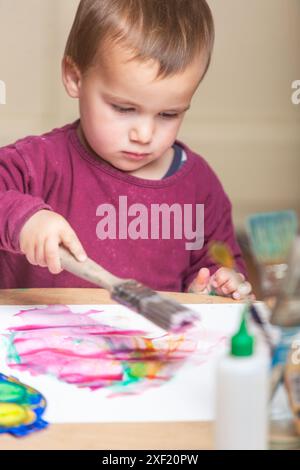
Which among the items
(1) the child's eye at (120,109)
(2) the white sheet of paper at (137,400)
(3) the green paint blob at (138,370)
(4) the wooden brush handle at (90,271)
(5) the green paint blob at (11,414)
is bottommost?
(2) the white sheet of paper at (137,400)

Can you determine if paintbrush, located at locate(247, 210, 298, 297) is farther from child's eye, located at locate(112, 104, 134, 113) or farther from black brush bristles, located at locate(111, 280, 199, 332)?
child's eye, located at locate(112, 104, 134, 113)

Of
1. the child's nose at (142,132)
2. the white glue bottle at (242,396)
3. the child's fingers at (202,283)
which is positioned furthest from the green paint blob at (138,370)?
the child's nose at (142,132)

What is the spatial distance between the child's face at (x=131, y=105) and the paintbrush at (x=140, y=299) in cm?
29

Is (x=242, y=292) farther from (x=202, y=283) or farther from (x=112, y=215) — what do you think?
(x=112, y=215)

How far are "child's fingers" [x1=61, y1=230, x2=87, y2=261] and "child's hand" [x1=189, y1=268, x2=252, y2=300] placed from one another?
0.63 ft

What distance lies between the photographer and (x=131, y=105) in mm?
1078

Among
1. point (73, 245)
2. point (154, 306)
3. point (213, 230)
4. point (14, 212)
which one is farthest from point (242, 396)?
point (213, 230)

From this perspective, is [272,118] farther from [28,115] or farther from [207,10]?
[207,10]

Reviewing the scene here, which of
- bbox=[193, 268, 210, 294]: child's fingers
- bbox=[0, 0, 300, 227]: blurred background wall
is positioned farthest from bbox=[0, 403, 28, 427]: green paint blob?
bbox=[0, 0, 300, 227]: blurred background wall

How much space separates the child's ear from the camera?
45.6 inches

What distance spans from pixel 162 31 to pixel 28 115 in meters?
0.62

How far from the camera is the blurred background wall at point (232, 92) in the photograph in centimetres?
149

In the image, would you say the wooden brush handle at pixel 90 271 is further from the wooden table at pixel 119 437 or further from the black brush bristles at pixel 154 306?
the wooden table at pixel 119 437

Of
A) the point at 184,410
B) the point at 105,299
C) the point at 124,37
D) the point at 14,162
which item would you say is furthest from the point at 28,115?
the point at 184,410
